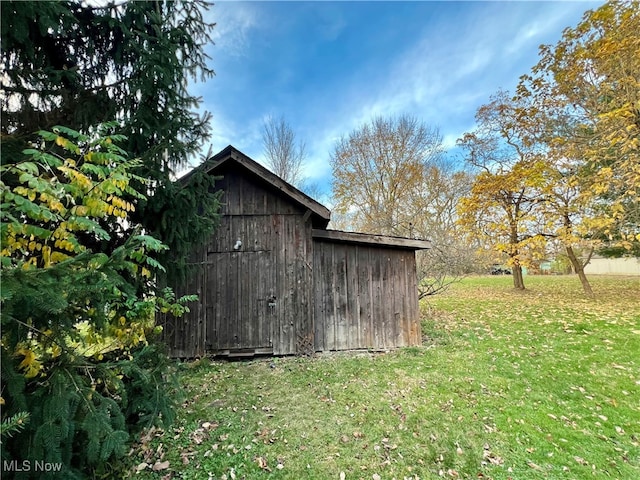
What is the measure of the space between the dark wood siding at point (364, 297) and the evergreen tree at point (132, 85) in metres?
3.34

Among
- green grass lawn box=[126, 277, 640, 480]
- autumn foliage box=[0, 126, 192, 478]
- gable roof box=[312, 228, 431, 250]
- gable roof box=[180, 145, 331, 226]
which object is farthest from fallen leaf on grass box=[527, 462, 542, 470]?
gable roof box=[180, 145, 331, 226]

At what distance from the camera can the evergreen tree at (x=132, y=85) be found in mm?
2846

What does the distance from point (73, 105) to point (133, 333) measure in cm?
263

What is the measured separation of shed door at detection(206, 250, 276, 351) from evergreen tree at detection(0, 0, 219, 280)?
7.44 ft

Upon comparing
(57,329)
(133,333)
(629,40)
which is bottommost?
(133,333)

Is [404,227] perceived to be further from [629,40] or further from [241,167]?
[241,167]

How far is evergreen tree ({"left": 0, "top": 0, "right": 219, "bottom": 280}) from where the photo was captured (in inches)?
112

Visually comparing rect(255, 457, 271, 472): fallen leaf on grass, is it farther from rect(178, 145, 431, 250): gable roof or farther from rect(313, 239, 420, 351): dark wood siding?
rect(178, 145, 431, 250): gable roof

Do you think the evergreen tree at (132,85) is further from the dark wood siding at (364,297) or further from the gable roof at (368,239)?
the dark wood siding at (364,297)

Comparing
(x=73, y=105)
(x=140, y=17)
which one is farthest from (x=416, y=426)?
(x=140, y=17)

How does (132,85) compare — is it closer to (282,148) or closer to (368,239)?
(368,239)

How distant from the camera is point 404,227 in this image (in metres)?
15.7

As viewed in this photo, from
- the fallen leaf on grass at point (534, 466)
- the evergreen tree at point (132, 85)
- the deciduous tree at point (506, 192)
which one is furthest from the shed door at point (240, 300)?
the deciduous tree at point (506, 192)

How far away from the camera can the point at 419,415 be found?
3.68 meters
